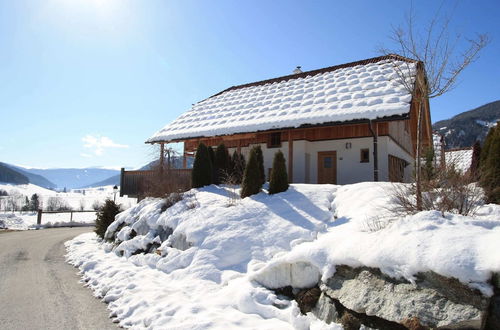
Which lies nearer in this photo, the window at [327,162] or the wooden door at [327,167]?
the wooden door at [327,167]

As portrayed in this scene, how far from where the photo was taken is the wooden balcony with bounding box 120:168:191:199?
13328 mm

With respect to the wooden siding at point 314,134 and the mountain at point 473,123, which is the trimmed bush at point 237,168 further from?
the mountain at point 473,123

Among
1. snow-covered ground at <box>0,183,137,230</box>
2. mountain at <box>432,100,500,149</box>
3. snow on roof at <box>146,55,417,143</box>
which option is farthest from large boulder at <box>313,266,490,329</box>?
mountain at <box>432,100,500,149</box>

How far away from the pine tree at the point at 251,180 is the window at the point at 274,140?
4.92 m

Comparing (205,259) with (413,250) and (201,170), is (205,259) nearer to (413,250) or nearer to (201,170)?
(413,250)

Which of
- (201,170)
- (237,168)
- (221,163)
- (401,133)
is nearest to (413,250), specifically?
(237,168)

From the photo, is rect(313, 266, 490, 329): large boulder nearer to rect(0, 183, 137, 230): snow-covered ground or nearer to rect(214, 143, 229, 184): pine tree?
rect(214, 143, 229, 184): pine tree

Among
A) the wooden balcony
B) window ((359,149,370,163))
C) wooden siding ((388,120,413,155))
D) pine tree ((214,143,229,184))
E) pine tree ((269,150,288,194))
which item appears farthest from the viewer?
wooden siding ((388,120,413,155))

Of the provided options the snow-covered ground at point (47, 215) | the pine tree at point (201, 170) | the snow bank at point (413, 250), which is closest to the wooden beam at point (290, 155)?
the pine tree at point (201, 170)

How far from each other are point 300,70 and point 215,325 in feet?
65.3

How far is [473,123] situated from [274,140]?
8549 centimetres

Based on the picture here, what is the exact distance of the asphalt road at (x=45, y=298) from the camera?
5.34 metres

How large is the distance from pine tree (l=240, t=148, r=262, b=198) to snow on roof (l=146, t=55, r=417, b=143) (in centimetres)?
300

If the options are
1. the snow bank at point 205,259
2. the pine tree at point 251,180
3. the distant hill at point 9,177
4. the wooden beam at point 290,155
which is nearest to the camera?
the snow bank at point 205,259
